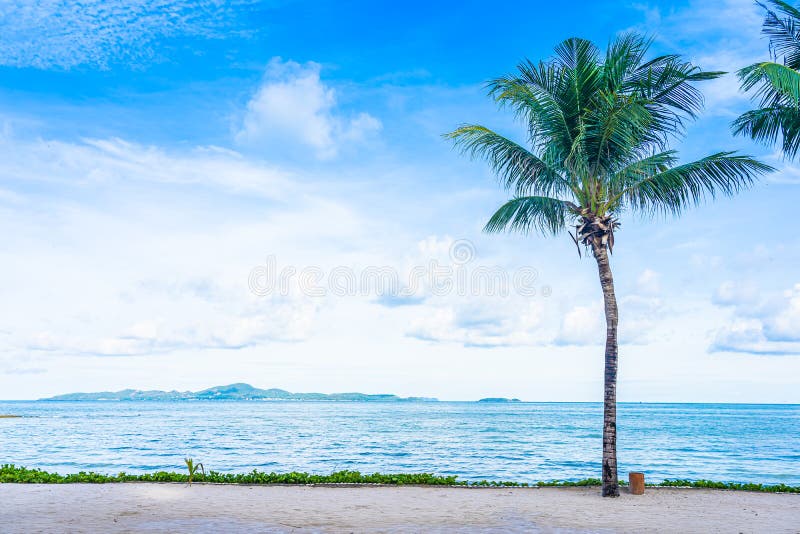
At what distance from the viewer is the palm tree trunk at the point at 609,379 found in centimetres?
1353

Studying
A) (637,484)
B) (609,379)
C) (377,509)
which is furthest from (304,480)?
(637,484)

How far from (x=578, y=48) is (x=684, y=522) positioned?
10337mm

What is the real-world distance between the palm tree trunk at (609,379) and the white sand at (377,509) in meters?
0.50

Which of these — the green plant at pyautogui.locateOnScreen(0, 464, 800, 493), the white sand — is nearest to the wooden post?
the white sand

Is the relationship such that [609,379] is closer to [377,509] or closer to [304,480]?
[377,509]

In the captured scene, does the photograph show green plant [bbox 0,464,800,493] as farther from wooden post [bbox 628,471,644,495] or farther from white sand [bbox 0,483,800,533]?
wooden post [bbox 628,471,644,495]

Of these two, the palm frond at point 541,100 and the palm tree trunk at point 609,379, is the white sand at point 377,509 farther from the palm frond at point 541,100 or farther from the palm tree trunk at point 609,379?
the palm frond at point 541,100

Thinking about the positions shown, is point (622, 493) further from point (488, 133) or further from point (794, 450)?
point (794, 450)

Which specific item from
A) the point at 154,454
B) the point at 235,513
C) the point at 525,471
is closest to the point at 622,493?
the point at 235,513

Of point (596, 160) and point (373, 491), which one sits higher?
point (596, 160)

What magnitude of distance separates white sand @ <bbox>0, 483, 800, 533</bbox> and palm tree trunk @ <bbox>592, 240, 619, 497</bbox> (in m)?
0.50

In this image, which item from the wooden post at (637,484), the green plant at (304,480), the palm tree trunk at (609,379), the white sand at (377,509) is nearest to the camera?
the white sand at (377,509)

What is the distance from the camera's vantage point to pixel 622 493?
14.0 meters

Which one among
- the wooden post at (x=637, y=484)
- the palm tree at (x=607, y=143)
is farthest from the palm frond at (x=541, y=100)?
the wooden post at (x=637, y=484)
